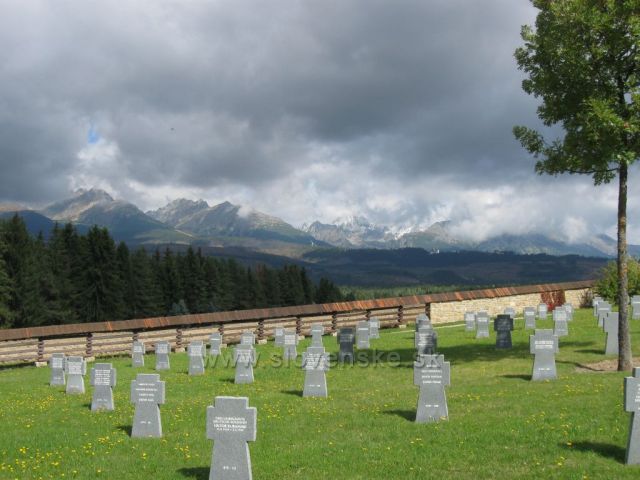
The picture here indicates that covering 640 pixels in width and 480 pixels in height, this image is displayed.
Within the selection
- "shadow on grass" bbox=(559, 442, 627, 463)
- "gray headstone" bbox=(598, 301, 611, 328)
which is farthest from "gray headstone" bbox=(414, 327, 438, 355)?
"shadow on grass" bbox=(559, 442, 627, 463)

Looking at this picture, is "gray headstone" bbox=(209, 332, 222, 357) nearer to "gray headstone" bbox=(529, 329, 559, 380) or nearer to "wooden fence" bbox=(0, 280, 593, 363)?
"wooden fence" bbox=(0, 280, 593, 363)

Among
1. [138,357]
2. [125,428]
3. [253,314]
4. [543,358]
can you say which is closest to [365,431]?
[125,428]

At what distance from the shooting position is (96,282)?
64500mm

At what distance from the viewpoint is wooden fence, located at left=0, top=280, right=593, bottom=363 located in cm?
2970

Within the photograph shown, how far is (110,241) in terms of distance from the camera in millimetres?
67500

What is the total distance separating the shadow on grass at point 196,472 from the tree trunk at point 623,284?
432 inches

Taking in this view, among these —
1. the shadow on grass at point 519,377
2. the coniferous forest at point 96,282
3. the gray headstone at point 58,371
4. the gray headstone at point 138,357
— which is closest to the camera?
the shadow on grass at point 519,377

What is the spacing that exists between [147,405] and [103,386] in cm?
359

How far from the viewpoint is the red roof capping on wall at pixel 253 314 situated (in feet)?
97.1

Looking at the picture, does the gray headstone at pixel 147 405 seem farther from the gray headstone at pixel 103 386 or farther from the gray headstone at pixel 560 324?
the gray headstone at pixel 560 324

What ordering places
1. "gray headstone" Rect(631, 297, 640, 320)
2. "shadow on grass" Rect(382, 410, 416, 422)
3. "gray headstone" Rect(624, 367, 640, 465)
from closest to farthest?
1. "gray headstone" Rect(624, 367, 640, 465)
2. "shadow on grass" Rect(382, 410, 416, 422)
3. "gray headstone" Rect(631, 297, 640, 320)

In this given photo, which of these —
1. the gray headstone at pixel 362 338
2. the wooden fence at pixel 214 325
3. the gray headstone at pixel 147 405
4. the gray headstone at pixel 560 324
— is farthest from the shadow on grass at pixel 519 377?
the wooden fence at pixel 214 325

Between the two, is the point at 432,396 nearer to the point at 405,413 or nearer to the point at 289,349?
the point at 405,413

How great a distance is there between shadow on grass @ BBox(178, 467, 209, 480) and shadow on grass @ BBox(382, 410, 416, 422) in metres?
4.43
